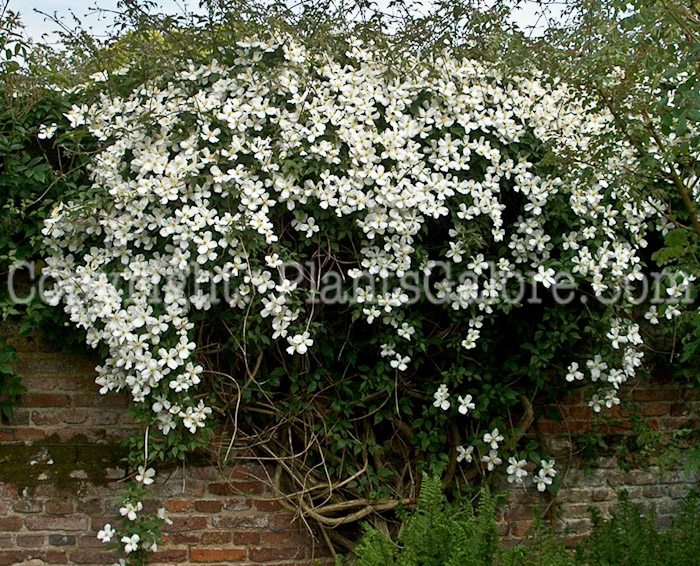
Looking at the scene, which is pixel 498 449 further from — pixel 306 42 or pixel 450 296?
pixel 306 42

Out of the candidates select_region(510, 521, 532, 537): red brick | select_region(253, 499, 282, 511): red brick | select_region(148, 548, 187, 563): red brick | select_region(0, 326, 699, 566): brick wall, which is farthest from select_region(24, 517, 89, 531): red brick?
select_region(510, 521, 532, 537): red brick

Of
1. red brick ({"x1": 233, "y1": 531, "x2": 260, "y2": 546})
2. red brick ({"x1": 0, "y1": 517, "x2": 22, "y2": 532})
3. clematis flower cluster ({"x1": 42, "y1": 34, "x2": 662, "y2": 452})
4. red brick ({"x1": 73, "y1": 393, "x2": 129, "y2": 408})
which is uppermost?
clematis flower cluster ({"x1": 42, "y1": 34, "x2": 662, "y2": 452})

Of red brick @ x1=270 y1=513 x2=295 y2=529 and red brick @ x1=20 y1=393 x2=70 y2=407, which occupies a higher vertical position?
red brick @ x1=20 y1=393 x2=70 y2=407

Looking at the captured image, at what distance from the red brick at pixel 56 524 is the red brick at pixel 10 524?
4cm

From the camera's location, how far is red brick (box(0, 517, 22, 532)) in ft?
12.0

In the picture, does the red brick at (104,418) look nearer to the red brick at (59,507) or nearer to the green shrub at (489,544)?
the red brick at (59,507)

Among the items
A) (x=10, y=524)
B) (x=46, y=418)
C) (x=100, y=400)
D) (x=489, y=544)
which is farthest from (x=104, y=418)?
(x=489, y=544)

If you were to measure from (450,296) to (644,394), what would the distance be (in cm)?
150

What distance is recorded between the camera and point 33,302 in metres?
3.58

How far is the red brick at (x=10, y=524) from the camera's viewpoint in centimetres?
366

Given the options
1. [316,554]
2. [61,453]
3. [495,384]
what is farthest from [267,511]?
[495,384]

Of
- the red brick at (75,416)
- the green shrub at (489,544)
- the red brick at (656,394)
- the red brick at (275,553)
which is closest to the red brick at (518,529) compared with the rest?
the green shrub at (489,544)

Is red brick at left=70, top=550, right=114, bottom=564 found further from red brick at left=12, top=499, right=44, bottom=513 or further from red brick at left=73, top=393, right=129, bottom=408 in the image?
red brick at left=73, top=393, right=129, bottom=408

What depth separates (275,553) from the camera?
3.75 meters
